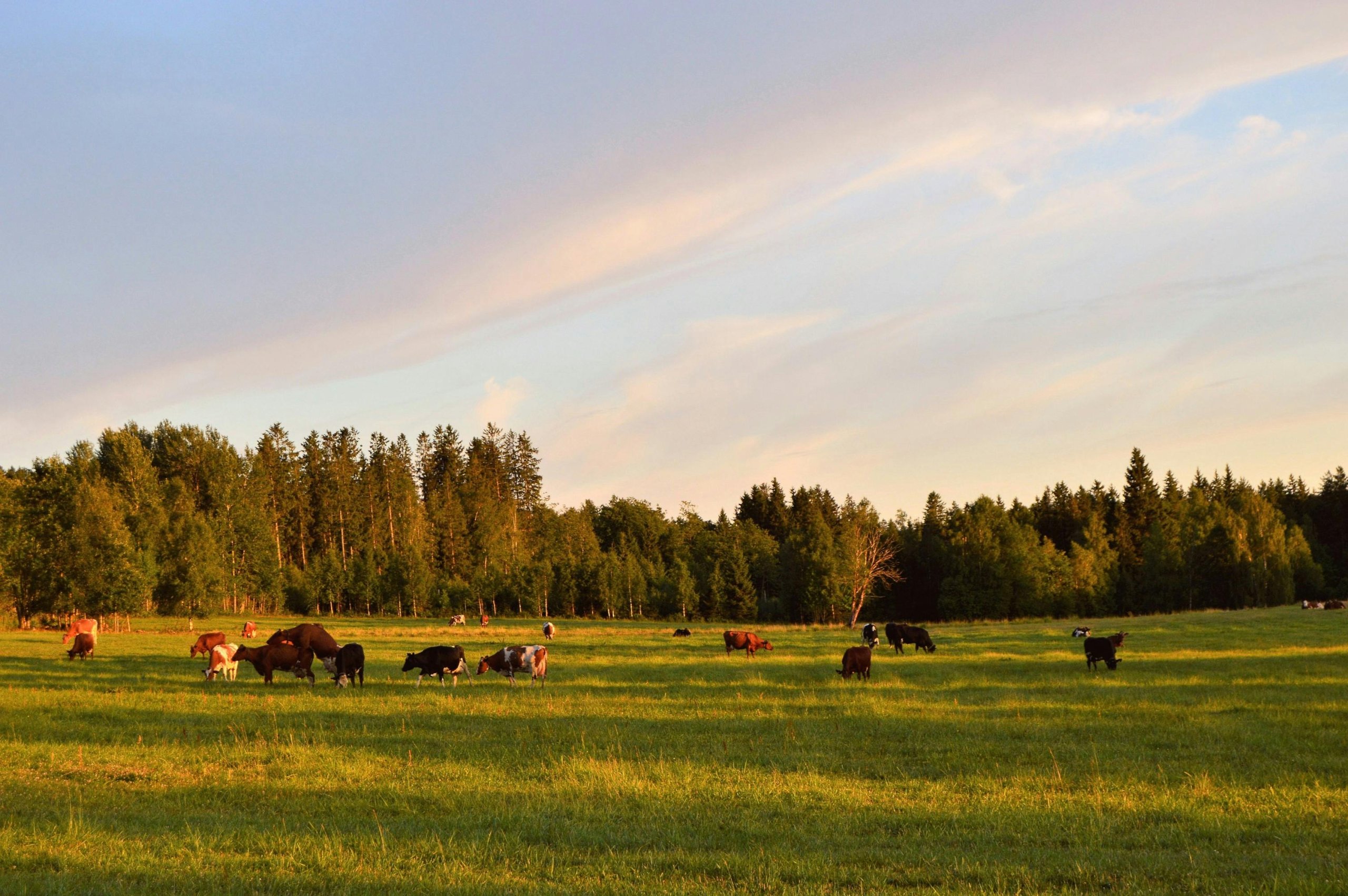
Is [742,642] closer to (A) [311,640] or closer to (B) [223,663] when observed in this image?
(A) [311,640]

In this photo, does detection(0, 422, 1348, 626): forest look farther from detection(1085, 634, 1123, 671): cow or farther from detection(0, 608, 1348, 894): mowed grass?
detection(0, 608, 1348, 894): mowed grass

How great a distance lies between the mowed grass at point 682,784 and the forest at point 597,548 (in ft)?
181

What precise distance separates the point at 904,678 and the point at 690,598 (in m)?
84.4

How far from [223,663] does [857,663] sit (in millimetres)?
20556

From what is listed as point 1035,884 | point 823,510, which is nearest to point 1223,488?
point 823,510

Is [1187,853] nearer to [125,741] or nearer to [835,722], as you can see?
[835,722]

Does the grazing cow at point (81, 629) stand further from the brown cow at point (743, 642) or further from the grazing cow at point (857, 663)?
the grazing cow at point (857, 663)

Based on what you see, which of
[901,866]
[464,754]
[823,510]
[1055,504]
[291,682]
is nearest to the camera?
[901,866]

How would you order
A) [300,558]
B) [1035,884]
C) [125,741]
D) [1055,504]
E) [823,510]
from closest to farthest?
[1035,884]
[125,741]
[300,558]
[1055,504]
[823,510]

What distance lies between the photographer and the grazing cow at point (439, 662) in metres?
29.7

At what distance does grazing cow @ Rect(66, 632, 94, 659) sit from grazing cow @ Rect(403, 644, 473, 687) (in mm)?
15510

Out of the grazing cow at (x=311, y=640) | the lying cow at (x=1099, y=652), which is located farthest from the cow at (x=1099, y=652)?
the grazing cow at (x=311, y=640)

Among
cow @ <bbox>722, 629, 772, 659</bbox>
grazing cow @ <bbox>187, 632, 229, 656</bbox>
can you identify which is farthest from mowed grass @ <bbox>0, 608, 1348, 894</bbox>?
cow @ <bbox>722, 629, 772, 659</bbox>

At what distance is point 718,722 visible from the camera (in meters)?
21.0
